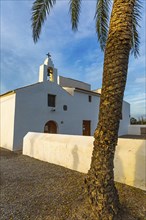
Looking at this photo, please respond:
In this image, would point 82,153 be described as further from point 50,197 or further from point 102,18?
point 102,18

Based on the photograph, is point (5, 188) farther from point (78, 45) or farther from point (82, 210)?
point (78, 45)

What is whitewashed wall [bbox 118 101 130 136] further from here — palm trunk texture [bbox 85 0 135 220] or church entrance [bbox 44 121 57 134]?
palm trunk texture [bbox 85 0 135 220]

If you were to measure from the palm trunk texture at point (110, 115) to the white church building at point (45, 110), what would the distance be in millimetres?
9826

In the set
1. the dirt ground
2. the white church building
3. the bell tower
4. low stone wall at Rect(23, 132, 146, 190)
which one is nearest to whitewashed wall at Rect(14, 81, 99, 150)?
the white church building

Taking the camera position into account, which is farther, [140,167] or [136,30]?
[136,30]

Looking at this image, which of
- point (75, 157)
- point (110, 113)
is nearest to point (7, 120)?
point (75, 157)

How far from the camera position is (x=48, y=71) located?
1531 centimetres

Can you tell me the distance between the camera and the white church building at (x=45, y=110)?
1217 centimetres

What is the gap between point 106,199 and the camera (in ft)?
10.7

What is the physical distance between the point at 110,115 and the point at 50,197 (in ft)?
9.57

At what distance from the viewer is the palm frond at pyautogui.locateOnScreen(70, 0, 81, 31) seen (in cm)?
677

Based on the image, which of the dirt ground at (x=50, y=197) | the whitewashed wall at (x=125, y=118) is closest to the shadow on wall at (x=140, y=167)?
the dirt ground at (x=50, y=197)

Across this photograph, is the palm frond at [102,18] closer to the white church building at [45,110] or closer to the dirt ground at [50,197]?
the dirt ground at [50,197]

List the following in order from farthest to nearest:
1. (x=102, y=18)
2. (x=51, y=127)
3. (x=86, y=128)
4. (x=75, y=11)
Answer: (x=86, y=128) → (x=51, y=127) → (x=75, y=11) → (x=102, y=18)
